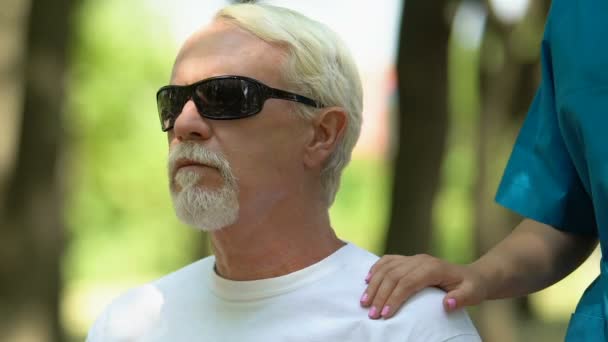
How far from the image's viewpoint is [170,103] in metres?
2.83

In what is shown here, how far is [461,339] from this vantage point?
2.49 m

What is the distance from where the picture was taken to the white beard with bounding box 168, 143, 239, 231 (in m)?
2.70

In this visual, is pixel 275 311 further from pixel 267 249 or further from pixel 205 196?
pixel 205 196

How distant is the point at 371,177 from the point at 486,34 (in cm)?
2003

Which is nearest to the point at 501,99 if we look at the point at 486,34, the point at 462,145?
the point at 486,34

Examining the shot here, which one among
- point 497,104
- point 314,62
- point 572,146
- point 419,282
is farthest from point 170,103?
point 497,104

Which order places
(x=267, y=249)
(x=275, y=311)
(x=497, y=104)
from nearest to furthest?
(x=275, y=311), (x=267, y=249), (x=497, y=104)

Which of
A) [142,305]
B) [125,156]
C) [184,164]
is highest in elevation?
[184,164]

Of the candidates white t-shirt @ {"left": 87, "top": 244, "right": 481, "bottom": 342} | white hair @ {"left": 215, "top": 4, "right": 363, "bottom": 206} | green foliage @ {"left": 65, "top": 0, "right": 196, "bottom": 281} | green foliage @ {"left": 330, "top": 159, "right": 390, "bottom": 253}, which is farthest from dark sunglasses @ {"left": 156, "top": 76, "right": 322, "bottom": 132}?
green foliage @ {"left": 330, "top": 159, "right": 390, "bottom": 253}

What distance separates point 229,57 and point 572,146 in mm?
1015

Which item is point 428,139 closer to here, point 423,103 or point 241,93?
point 423,103

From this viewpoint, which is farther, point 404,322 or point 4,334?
point 4,334

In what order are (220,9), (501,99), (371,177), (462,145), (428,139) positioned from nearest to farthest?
(220,9) < (428,139) < (501,99) < (462,145) < (371,177)

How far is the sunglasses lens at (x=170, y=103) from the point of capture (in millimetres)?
2777
